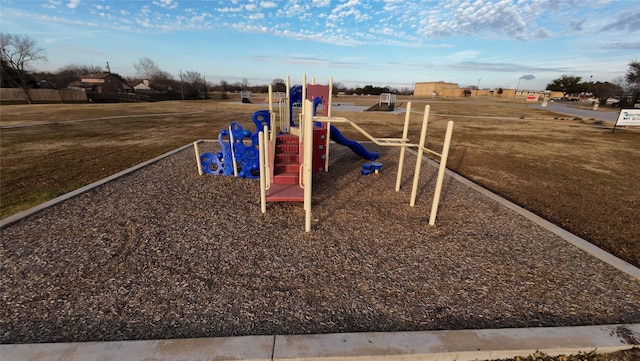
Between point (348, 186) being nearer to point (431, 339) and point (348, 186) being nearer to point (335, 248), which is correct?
point (335, 248)

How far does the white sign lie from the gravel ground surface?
747 inches

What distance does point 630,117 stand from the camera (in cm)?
1677

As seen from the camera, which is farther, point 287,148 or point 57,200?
point 287,148

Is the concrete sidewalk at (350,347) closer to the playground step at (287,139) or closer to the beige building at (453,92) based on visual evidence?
the playground step at (287,139)

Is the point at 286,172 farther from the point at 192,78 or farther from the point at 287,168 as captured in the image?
the point at 192,78

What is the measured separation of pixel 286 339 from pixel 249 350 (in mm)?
342

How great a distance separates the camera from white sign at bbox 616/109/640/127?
54.3 ft

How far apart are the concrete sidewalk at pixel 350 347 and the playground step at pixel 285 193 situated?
300 centimetres

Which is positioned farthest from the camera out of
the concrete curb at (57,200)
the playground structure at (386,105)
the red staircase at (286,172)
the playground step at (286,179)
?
the playground structure at (386,105)

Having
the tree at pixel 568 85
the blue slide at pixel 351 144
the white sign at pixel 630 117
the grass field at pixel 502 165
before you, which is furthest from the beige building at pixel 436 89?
the blue slide at pixel 351 144

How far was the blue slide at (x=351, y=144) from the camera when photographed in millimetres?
8641

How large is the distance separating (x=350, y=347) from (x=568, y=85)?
11305 cm

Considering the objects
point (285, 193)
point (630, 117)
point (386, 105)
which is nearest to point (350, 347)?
point (285, 193)

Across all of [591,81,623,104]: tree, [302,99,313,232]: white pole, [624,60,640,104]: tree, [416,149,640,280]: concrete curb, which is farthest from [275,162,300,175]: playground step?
[591,81,623,104]: tree
